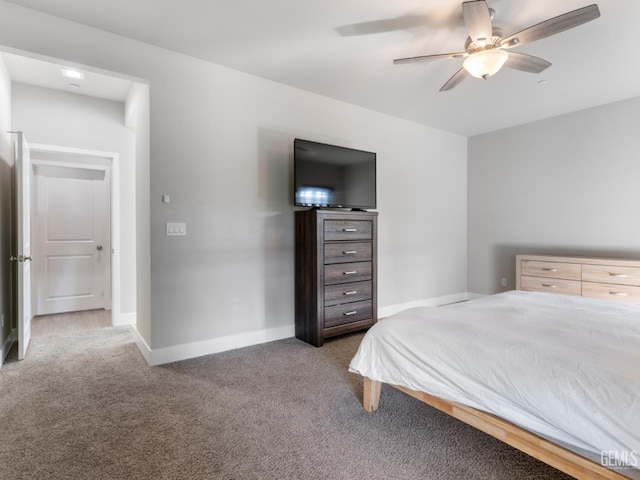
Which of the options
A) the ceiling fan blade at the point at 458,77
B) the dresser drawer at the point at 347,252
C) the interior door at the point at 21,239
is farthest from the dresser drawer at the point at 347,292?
the interior door at the point at 21,239

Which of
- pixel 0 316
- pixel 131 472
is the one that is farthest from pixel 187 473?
pixel 0 316

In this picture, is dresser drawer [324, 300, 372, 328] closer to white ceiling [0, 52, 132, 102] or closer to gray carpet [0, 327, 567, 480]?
gray carpet [0, 327, 567, 480]

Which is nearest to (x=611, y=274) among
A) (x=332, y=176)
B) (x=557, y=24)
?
(x=557, y=24)

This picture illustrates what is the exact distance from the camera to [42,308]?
4559 mm

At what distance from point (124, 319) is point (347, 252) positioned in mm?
2920

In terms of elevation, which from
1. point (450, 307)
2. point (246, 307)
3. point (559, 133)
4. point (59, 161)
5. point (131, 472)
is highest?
point (559, 133)

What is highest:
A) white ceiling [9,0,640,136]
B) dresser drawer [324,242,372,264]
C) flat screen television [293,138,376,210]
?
white ceiling [9,0,640,136]

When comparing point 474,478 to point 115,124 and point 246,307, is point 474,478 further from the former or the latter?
point 115,124

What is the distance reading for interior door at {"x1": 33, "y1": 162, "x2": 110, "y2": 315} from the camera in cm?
455

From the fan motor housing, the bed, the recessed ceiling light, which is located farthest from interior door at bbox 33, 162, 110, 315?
the fan motor housing

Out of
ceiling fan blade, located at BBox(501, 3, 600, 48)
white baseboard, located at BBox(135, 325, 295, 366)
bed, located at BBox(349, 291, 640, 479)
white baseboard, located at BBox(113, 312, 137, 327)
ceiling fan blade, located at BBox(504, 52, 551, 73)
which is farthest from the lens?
white baseboard, located at BBox(113, 312, 137, 327)

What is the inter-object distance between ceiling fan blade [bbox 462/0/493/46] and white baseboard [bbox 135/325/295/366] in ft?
9.72

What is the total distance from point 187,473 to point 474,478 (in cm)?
132

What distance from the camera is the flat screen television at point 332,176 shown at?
3291 mm
